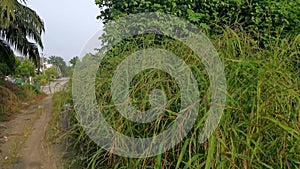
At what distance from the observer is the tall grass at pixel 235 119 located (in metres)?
1.26

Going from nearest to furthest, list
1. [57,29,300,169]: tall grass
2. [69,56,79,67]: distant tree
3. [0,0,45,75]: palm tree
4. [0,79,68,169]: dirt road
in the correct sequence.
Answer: [57,29,300,169]: tall grass → [0,79,68,169]: dirt road → [69,56,79,67]: distant tree → [0,0,45,75]: palm tree

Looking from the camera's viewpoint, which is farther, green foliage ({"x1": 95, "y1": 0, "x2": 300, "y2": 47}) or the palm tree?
the palm tree

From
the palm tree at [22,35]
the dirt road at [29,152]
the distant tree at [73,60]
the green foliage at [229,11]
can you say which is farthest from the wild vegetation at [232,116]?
the palm tree at [22,35]

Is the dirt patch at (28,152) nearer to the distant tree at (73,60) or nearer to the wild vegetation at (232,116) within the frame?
the wild vegetation at (232,116)

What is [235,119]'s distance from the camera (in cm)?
138

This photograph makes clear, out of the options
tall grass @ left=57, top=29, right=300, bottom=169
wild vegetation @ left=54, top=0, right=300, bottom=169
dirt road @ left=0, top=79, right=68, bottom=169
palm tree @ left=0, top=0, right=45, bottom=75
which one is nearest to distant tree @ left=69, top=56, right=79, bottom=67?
dirt road @ left=0, top=79, right=68, bottom=169

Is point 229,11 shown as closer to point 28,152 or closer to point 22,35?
point 28,152

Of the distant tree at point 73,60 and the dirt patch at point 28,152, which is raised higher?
the distant tree at point 73,60

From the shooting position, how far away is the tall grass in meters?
1.26

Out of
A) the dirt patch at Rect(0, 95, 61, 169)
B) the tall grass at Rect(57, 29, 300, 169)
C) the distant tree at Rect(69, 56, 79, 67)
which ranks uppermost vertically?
the distant tree at Rect(69, 56, 79, 67)

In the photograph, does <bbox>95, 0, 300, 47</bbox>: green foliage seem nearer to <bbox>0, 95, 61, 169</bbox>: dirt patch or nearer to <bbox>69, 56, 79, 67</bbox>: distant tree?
<bbox>69, 56, 79, 67</bbox>: distant tree

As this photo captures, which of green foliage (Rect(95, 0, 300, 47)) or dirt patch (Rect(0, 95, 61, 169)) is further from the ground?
green foliage (Rect(95, 0, 300, 47))

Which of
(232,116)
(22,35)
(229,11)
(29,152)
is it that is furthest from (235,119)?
(22,35)

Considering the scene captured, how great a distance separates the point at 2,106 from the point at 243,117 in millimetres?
5013
